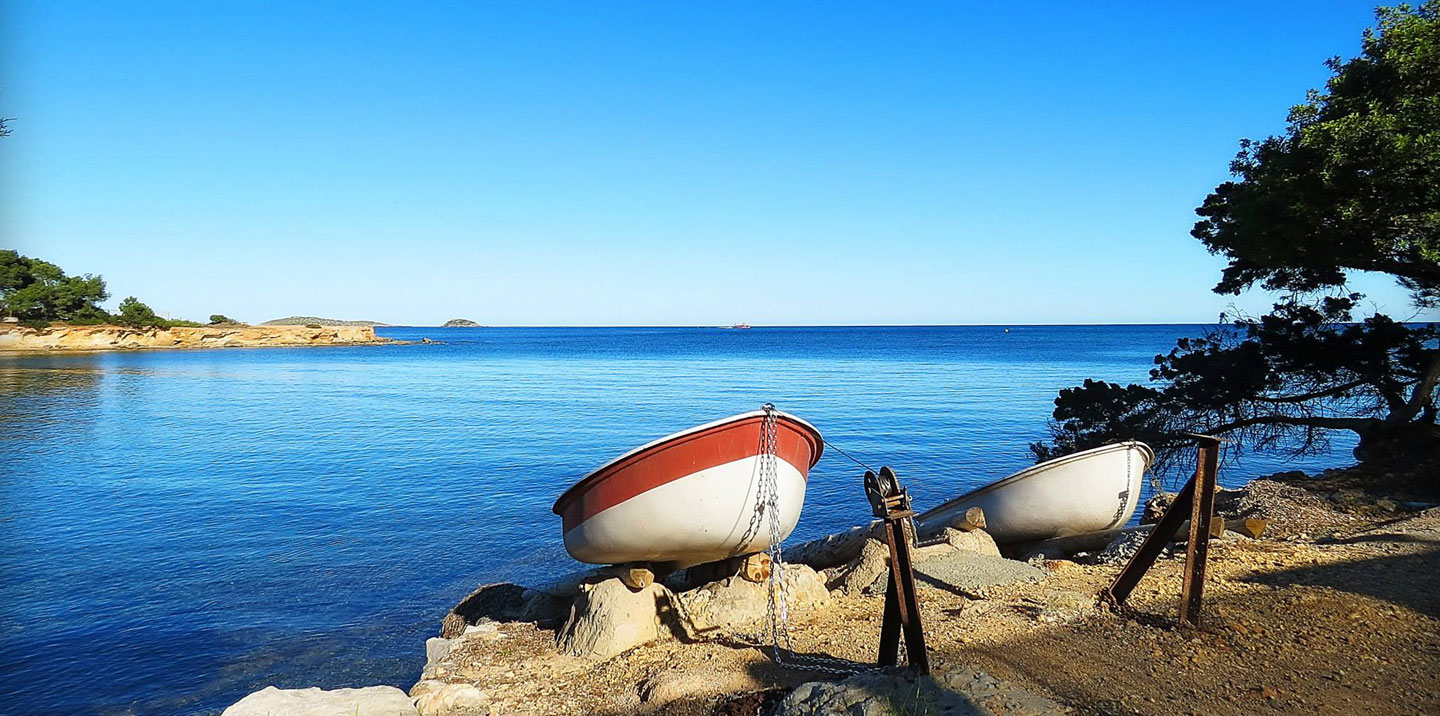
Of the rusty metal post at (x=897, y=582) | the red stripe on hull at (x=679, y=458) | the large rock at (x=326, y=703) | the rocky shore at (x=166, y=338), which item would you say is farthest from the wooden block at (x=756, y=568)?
the rocky shore at (x=166, y=338)

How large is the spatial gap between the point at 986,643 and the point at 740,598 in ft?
8.23

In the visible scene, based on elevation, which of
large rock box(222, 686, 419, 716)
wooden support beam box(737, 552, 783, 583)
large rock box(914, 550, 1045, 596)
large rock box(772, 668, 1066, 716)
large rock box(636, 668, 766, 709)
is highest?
large rock box(772, 668, 1066, 716)

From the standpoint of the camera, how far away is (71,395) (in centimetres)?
3941

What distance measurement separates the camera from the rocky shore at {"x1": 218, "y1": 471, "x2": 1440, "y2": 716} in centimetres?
532

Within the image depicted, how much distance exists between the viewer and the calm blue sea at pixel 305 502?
950 cm

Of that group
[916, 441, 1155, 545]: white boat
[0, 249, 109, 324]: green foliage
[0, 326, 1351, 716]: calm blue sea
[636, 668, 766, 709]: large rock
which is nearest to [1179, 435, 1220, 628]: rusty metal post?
[916, 441, 1155, 545]: white boat

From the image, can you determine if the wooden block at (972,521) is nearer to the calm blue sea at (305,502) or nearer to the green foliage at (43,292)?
the calm blue sea at (305,502)

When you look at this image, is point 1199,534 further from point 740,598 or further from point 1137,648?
point 740,598

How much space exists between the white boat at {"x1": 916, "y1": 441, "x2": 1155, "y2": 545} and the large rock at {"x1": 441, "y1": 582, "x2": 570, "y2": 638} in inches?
213

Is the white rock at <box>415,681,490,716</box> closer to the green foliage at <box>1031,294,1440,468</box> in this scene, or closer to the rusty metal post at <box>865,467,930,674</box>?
the rusty metal post at <box>865,467,930,674</box>

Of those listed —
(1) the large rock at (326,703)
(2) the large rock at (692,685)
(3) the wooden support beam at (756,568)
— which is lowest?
(1) the large rock at (326,703)

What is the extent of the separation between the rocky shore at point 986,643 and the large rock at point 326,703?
0.08ft

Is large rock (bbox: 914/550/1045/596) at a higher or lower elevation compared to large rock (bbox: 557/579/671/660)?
higher

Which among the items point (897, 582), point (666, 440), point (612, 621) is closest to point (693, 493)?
point (666, 440)
